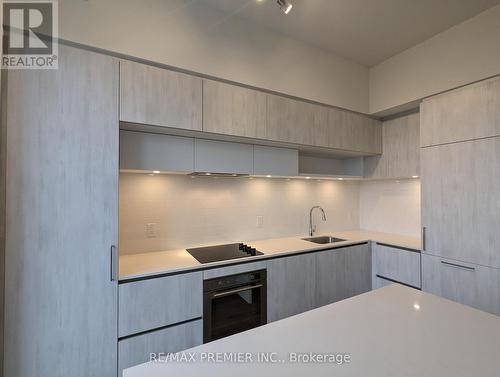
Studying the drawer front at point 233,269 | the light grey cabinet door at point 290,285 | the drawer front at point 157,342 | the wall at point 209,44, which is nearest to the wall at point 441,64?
the wall at point 209,44

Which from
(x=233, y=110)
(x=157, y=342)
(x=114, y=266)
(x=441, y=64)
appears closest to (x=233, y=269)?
(x=157, y=342)

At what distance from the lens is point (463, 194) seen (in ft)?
6.93

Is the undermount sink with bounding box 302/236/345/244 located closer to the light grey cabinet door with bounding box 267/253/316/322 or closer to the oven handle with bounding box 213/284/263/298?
the light grey cabinet door with bounding box 267/253/316/322

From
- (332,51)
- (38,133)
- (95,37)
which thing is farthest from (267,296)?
(332,51)

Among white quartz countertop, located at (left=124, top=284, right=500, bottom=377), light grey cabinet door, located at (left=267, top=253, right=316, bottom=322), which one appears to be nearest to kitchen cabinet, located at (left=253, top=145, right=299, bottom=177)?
light grey cabinet door, located at (left=267, top=253, right=316, bottom=322)

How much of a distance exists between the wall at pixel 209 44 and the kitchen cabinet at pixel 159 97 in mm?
104

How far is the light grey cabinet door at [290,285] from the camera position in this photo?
217 centimetres

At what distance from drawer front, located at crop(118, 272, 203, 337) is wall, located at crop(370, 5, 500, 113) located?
105 inches

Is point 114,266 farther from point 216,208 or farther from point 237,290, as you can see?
point 216,208

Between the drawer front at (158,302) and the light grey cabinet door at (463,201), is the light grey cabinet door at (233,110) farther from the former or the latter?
the light grey cabinet door at (463,201)

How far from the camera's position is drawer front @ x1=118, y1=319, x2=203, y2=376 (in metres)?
1.59

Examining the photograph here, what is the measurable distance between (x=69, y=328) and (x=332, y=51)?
3193mm

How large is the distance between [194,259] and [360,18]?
2441 millimetres

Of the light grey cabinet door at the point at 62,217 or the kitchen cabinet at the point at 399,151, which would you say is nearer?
the light grey cabinet door at the point at 62,217
